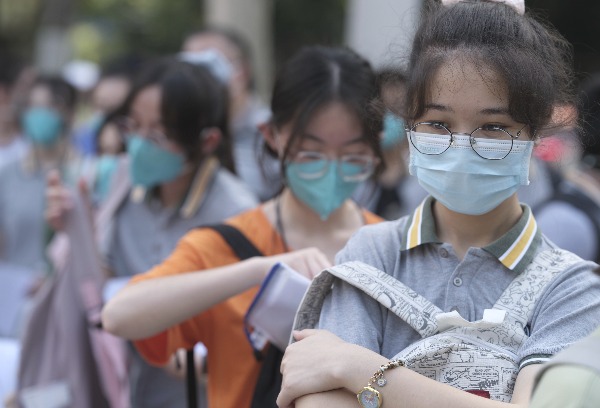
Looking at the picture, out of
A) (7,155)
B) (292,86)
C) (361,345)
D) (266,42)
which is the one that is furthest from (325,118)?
(266,42)

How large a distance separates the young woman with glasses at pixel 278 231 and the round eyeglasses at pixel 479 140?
549 mm

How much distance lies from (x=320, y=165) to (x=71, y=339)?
1839 millimetres

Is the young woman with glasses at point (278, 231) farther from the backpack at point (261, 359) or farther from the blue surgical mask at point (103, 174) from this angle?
the blue surgical mask at point (103, 174)

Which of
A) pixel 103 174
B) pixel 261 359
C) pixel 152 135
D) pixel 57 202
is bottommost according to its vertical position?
pixel 103 174

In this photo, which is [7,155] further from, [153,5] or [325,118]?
[153,5]

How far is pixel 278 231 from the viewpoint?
124 inches

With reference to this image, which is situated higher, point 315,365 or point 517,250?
point 517,250

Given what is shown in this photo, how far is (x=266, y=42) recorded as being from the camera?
1160 cm

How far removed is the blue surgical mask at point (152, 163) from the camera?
4.12m

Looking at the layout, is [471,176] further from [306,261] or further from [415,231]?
[306,261]

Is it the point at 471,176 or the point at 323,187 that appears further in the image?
the point at 323,187

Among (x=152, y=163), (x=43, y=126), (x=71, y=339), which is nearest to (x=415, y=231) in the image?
(x=152, y=163)

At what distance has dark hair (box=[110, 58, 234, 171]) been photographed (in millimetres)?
4152

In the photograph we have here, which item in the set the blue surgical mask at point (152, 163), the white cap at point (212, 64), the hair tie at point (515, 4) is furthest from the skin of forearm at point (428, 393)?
the white cap at point (212, 64)
